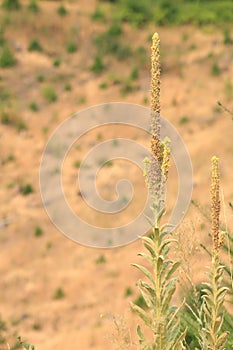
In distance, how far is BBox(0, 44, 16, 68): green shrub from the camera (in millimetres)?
14727

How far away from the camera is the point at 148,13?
15734 mm

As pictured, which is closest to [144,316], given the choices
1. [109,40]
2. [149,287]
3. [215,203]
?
[149,287]

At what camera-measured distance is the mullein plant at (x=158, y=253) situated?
5.12 ft

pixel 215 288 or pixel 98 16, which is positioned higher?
pixel 98 16

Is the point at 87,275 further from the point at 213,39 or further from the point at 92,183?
the point at 213,39

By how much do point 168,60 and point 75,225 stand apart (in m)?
5.14

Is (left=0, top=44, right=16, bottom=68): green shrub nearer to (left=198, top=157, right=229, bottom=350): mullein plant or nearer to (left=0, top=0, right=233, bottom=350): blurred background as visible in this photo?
(left=0, top=0, right=233, bottom=350): blurred background

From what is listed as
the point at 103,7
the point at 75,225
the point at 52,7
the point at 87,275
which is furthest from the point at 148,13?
the point at 87,275

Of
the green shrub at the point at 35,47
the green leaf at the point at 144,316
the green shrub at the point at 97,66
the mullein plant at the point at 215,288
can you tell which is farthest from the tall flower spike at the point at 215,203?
the green shrub at the point at 35,47

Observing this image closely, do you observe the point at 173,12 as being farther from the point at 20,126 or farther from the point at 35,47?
the point at 20,126

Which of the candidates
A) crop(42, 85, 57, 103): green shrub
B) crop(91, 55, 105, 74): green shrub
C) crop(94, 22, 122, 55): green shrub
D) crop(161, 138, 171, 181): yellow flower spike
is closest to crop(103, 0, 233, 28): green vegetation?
crop(94, 22, 122, 55): green shrub

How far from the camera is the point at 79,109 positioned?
1378cm

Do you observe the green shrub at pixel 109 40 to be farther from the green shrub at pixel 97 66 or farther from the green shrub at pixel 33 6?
the green shrub at pixel 33 6

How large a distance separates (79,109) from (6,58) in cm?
236
